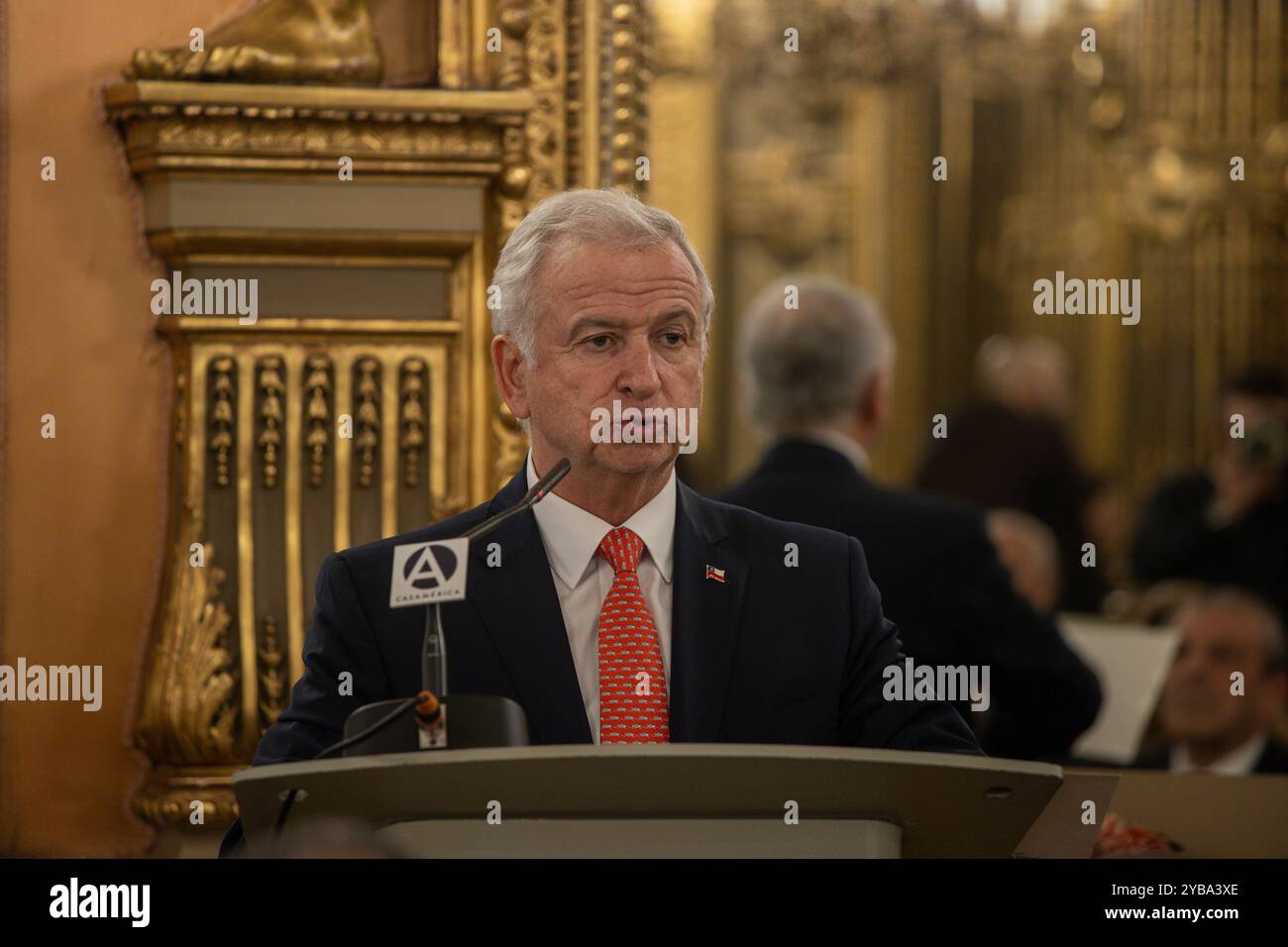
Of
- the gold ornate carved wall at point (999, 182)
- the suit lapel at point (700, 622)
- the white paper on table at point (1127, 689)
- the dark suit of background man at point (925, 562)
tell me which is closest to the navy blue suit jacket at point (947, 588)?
the dark suit of background man at point (925, 562)

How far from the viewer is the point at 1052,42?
888cm

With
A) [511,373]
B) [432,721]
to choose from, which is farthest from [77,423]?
[432,721]

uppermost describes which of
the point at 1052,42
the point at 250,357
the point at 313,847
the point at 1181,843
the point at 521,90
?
the point at 1052,42

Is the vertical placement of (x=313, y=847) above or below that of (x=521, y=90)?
below

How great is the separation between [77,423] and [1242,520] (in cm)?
441

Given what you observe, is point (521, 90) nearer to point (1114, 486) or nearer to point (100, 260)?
point (100, 260)

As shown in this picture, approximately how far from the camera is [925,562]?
3.43 meters

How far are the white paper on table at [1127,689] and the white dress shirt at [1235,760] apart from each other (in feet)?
0.35

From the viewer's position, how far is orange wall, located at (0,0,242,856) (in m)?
2.80

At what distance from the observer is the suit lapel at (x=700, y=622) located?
2258 mm

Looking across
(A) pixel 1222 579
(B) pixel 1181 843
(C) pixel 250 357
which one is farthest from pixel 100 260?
(A) pixel 1222 579

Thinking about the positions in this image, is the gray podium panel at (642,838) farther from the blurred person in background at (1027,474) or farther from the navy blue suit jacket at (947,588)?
the blurred person in background at (1027,474)

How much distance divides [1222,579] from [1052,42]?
3237 millimetres

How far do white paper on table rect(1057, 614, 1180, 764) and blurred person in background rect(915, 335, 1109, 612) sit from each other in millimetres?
2886
